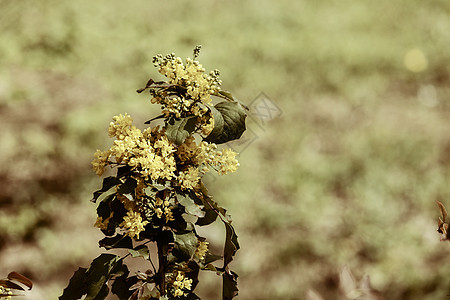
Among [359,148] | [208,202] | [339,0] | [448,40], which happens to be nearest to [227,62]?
[359,148]

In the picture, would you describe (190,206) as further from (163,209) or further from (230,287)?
(230,287)

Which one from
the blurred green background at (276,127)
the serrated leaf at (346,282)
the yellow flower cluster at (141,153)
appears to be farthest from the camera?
the blurred green background at (276,127)

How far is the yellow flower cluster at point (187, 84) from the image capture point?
3.66 ft

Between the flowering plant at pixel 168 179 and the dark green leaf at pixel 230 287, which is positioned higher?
the flowering plant at pixel 168 179

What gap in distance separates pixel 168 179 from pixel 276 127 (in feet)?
9.30

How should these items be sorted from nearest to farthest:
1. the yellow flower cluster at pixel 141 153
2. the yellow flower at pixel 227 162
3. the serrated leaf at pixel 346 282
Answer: the serrated leaf at pixel 346 282, the yellow flower cluster at pixel 141 153, the yellow flower at pixel 227 162

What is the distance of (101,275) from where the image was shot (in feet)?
3.84

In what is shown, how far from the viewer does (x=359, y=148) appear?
12.1 feet

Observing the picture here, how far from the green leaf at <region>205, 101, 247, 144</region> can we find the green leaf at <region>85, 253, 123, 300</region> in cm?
39

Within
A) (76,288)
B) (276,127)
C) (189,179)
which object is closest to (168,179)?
(189,179)

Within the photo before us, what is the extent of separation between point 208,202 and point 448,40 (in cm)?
438

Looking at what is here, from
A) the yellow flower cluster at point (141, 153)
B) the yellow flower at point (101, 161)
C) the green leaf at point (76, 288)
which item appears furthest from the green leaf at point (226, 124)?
the green leaf at point (76, 288)

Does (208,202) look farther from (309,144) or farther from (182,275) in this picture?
(309,144)

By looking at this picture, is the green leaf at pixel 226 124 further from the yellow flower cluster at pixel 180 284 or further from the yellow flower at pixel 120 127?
the yellow flower cluster at pixel 180 284
